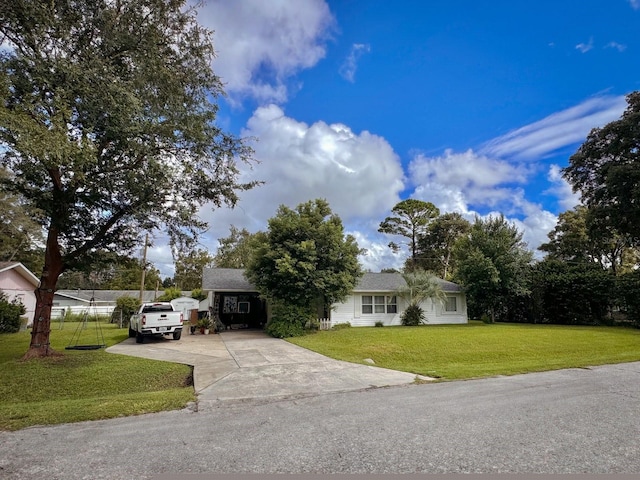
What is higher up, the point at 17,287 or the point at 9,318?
the point at 17,287

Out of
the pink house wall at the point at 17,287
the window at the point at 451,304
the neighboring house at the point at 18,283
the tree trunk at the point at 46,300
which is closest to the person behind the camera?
the tree trunk at the point at 46,300

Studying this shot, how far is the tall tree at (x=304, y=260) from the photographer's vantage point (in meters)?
16.3

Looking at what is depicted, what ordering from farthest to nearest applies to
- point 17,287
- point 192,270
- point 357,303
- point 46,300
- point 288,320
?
point 192,270 < point 17,287 < point 357,303 < point 288,320 < point 46,300

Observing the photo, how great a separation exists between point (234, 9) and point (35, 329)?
34.4 ft

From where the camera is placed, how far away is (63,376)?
8.47m

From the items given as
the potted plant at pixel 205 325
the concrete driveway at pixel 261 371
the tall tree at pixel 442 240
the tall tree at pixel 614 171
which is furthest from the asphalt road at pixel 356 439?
the tall tree at pixel 442 240

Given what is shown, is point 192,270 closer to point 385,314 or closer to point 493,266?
point 385,314

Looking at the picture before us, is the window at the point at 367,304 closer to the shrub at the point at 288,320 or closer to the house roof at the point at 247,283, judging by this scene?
the house roof at the point at 247,283

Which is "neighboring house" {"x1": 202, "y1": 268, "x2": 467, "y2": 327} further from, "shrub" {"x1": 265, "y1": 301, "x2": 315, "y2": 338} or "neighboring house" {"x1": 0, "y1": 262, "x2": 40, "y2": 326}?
"neighboring house" {"x1": 0, "y1": 262, "x2": 40, "y2": 326}

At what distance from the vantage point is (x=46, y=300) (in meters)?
10.2

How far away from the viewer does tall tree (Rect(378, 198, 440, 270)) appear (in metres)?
37.1

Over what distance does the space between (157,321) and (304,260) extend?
679 centimetres

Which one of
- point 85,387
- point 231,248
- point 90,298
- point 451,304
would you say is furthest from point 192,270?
point 85,387

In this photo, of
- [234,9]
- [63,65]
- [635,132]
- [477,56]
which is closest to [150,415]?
[63,65]
